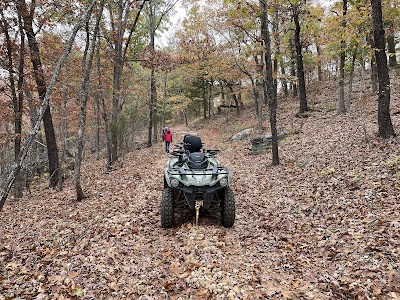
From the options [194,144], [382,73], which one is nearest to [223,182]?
[194,144]

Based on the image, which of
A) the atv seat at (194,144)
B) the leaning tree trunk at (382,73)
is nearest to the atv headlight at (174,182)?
the atv seat at (194,144)

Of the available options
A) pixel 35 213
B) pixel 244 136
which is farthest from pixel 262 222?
pixel 244 136

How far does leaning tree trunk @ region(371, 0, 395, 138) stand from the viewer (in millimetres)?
8953

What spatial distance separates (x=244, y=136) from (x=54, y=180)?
41.3 feet

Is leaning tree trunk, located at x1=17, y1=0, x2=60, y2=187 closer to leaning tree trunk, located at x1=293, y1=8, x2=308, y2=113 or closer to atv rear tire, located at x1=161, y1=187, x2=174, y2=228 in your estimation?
atv rear tire, located at x1=161, y1=187, x2=174, y2=228

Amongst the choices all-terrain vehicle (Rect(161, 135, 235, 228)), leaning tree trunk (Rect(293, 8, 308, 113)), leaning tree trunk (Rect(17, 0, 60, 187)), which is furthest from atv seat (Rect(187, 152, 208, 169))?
leaning tree trunk (Rect(293, 8, 308, 113))

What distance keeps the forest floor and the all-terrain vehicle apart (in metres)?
0.43

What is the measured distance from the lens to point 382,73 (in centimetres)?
919

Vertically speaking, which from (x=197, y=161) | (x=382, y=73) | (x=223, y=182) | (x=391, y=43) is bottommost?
(x=223, y=182)

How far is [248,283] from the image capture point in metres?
4.20

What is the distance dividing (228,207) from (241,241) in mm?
742

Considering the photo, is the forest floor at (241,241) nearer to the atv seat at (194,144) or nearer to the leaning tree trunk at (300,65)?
the atv seat at (194,144)

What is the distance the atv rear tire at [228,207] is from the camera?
603cm

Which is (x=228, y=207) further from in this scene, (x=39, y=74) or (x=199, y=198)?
(x=39, y=74)
